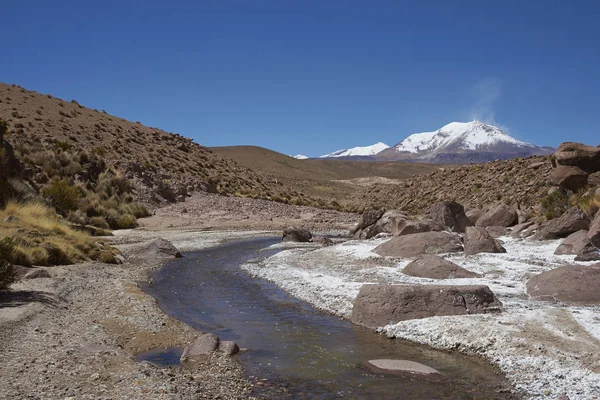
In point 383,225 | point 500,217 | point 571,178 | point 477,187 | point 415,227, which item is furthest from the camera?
point 477,187

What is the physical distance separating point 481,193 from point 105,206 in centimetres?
2948

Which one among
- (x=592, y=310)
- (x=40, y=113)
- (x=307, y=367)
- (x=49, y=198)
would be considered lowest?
(x=307, y=367)

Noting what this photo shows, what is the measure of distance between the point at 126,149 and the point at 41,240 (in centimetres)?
3511

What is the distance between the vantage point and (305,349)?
9.25 metres

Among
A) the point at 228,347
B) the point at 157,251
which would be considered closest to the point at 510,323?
the point at 228,347

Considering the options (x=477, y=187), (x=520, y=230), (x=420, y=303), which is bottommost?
(x=420, y=303)

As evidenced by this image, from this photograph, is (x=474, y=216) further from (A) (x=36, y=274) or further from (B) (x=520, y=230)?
(A) (x=36, y=274)

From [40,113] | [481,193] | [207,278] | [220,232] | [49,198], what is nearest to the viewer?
[207,278]

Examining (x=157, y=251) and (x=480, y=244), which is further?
(x=157, y=251)

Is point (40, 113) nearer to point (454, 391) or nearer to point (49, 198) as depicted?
point (49, 198)

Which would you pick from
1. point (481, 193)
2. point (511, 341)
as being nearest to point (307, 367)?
point (511, 341)

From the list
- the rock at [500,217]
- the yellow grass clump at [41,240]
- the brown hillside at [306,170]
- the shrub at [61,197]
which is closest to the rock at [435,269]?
the yellow grass clump at [41,240]

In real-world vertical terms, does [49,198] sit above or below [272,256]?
above

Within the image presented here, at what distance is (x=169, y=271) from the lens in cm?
1833
